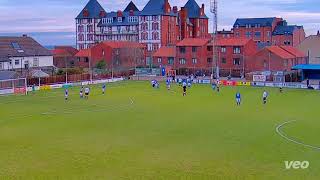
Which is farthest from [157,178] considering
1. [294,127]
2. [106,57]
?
[106,57]

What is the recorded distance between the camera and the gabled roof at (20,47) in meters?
78.9

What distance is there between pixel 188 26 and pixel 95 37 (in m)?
23.1

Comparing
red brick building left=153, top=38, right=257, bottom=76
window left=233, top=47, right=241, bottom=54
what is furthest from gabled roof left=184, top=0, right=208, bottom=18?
window left=233, top=47, right=241, bottom=54

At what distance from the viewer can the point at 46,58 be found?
84.9 metres

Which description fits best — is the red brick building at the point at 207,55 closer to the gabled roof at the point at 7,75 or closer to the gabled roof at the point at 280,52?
the gabled roof at the point at 280,52

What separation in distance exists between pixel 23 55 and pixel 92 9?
1677 inches

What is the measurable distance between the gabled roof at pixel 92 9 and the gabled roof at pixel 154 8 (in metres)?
14.8

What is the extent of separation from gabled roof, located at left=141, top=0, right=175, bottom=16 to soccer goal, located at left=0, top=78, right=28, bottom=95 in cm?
4924

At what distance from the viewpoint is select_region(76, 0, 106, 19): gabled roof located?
390 ft

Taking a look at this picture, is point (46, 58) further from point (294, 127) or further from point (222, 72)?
point (294, 127)

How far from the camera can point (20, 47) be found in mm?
82062

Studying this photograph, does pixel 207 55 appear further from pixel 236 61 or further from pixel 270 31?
pixel 270 31

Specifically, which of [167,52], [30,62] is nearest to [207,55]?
[167,52]

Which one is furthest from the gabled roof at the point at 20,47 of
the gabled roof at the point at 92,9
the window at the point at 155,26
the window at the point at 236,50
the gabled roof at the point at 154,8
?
the gabled roof at the point at 92,9
